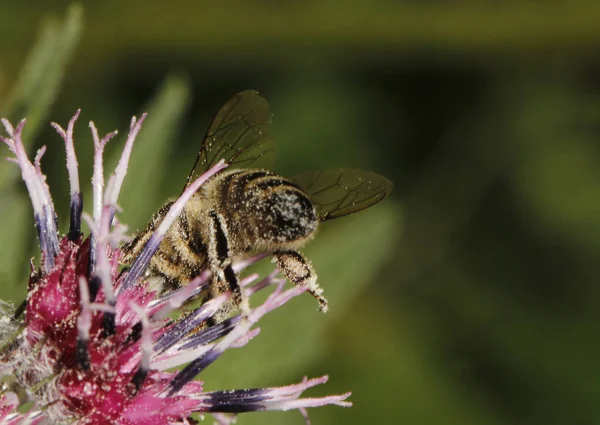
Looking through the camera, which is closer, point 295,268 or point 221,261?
point 221,261

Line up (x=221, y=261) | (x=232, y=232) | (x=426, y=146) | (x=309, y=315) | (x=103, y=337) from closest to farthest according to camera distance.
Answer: (x=103, y=337) → (x=221, y=261) → (x=232, y=232) → (x=309, y=315) → (x=426, y=146)

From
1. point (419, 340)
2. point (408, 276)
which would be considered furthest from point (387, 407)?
point (408, 276)

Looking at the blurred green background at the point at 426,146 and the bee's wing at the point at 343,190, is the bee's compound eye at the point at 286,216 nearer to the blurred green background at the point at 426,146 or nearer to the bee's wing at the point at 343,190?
the bee's wing at the point at 343,190

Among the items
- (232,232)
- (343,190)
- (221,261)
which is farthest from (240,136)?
(221,261)

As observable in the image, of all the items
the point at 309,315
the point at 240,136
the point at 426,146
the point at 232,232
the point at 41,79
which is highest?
the point at 41,79

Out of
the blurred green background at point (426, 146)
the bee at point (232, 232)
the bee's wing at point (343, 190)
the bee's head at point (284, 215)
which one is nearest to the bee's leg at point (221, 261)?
the bee at point (232, 232)

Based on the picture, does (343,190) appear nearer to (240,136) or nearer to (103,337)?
(240,136)
